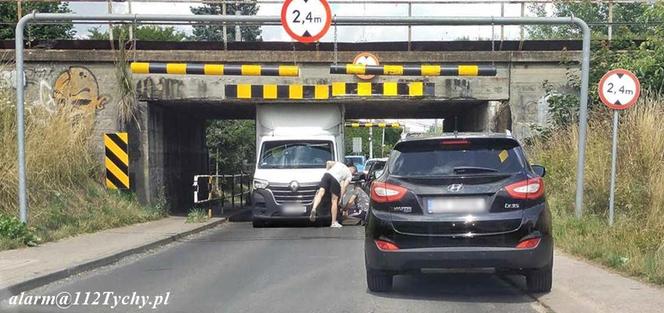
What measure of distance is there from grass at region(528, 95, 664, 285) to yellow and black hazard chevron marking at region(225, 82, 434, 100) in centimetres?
394

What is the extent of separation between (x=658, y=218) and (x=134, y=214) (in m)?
11.7

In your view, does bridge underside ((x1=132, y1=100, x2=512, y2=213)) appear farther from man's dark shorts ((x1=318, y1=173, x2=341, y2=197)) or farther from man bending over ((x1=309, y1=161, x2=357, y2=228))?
man's dark shorts ((x1=318, y1=173, x2=341, y2=197))

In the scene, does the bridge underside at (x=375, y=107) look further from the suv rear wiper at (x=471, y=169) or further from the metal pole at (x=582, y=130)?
the suv rear wiper at (x=471, y=169)

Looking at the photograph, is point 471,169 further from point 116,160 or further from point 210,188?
point 210,188

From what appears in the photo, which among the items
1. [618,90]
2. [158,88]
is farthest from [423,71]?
[158,88]

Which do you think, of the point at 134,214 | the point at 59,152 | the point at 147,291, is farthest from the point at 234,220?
the point at 147,291

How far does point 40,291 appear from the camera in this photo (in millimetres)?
8344

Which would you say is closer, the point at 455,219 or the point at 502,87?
the point at 455,219

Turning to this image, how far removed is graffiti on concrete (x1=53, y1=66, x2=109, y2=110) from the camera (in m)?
18.6

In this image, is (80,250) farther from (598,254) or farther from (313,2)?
(598,254)

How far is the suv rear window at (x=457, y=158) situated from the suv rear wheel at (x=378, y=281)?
1.20 metres

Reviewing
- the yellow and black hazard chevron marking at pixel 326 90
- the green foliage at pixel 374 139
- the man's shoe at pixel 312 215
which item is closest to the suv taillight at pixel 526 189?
the man's shoe at pixel 312 215

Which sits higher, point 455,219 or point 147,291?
point 455,219

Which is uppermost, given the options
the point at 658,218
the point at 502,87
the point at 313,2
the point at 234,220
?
the point at 313,2
